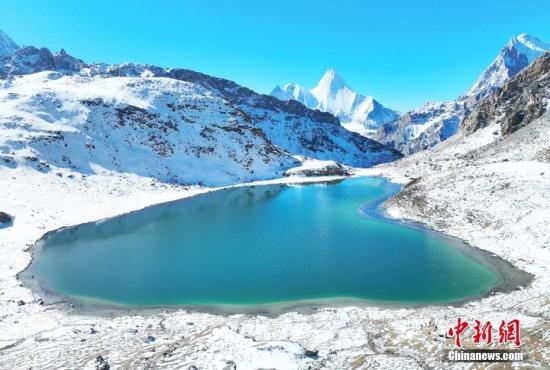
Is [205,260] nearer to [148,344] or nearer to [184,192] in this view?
[148,344]

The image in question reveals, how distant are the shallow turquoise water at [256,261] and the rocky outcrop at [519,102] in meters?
76.4

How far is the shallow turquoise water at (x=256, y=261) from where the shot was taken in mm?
35125

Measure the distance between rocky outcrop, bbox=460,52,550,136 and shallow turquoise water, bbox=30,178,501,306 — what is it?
76412 millimetres

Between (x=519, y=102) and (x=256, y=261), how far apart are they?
123 m

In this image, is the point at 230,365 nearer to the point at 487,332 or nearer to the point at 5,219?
the point at 487,332

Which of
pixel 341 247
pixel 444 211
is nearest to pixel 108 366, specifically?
pixel 341 247

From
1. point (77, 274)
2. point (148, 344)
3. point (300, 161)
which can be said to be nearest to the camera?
point (148, 344)

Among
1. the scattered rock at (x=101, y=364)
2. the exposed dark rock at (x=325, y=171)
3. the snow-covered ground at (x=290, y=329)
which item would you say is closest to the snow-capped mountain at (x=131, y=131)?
the exposed dark rock at (x=325, y=171)

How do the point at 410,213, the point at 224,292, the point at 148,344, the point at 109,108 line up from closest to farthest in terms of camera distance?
1. the point at 148,344
2. the point at 224,292
3. the point at 410,213
4. the point at 109,108

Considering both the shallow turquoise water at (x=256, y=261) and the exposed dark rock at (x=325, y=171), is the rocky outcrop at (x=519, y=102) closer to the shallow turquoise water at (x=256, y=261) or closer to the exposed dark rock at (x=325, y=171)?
the exposed dark rock at (x=325, y=171)

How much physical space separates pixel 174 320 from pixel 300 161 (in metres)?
134

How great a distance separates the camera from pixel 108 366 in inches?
879

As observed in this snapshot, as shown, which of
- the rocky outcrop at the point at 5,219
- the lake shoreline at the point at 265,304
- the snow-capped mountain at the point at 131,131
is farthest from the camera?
the snow-capped mountain at the point at 131,131

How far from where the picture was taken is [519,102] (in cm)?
12625
